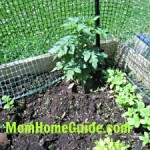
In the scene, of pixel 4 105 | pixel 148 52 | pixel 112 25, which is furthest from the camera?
pixel 112 25

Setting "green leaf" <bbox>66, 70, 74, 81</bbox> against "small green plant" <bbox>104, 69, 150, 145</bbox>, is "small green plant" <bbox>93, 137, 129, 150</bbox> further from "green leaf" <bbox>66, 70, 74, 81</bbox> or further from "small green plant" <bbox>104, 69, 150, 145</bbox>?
"green leaf" <bbox>66, 70, 74, 81</bbox>

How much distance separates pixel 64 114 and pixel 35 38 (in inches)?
47.0

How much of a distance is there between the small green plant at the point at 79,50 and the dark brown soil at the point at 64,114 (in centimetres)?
23

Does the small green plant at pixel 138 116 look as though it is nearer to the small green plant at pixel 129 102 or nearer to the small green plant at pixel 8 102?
the small green plant at pixel 129 102

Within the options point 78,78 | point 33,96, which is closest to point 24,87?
point 33,96

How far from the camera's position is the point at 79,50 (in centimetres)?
275

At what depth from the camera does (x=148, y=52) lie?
120 inches

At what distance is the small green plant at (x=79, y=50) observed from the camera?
2.61 metres

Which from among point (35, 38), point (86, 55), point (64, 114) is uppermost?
point (86, 55)

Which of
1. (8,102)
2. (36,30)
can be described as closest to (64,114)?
(8,102)

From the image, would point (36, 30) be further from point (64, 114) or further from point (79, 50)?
point (64, 114)

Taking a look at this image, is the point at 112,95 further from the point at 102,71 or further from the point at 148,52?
the point at 148,52

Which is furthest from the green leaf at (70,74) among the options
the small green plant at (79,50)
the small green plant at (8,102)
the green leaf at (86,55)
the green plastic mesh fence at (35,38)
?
the small green plant at (8,102)

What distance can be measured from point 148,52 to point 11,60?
153cm
